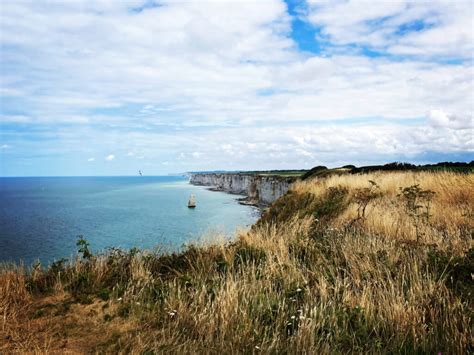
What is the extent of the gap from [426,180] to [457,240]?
32.2ft

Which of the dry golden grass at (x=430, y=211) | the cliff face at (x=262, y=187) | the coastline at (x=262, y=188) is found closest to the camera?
the dry golden grass at (x=430, y=211)

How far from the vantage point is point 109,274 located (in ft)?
22.6

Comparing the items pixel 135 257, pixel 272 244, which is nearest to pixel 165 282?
pixel 135 257

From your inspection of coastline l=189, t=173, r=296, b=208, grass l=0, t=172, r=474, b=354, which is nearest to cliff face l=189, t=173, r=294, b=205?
coastline l=189, t=173, r=296, b=208

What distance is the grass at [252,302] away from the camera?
4.30 meters

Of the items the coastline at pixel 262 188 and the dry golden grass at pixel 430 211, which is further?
the coastline at pixel 262 188

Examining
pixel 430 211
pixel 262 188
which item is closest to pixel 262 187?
pixel 262 188

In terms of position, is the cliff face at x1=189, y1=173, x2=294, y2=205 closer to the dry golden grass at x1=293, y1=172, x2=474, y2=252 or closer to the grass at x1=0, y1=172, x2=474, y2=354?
the dry golden grass at x1=293, y1=172, x2=474, y2=252

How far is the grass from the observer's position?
4.30 m

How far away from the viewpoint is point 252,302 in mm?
5367

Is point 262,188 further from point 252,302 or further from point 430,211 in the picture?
point 252,302

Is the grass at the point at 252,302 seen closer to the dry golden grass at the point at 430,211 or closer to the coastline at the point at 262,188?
the dry golden grass at the point at 430,211

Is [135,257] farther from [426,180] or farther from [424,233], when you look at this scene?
[426,180]

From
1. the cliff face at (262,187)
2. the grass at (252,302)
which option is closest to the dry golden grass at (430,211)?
the grass at (252,302)
